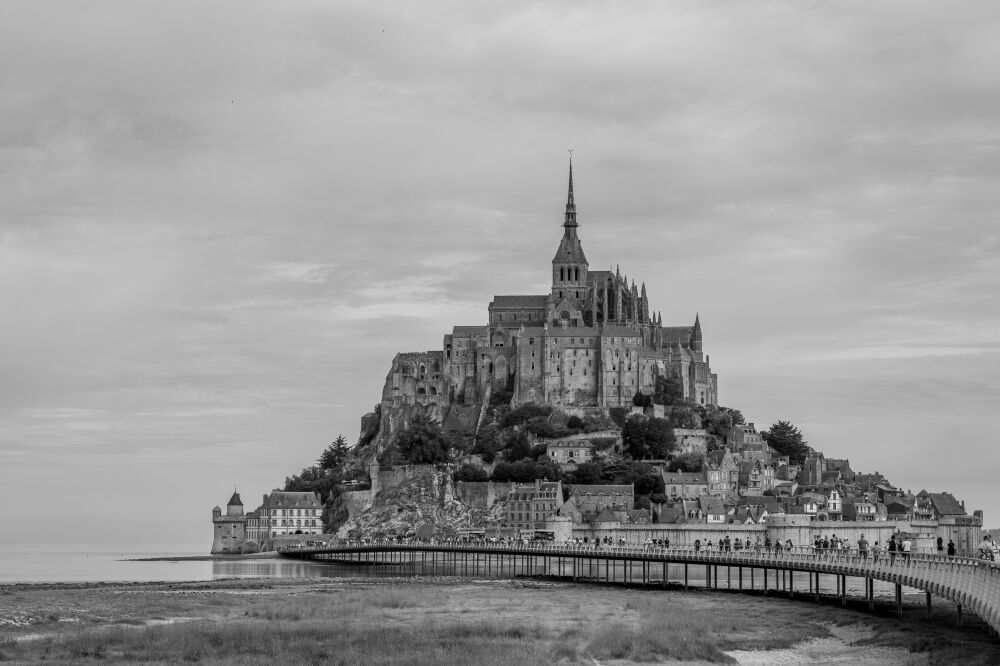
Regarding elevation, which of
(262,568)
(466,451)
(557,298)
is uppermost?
(557,298)

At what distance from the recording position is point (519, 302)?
194 metres

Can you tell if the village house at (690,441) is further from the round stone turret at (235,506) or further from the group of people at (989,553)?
the group of people at (989,553)

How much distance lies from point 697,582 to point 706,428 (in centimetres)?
7789

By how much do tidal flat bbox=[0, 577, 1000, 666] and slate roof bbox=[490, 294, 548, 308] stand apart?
370 feet

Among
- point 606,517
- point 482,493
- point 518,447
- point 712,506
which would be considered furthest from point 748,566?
point 518,447

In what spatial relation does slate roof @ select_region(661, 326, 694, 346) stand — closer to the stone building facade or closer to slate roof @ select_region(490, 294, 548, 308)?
slate roof @ select_region(490, 294, 548, 308)

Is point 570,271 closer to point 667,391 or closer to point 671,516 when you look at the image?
point 667,391

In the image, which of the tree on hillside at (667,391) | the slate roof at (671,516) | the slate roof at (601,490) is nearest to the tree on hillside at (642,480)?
the slate roof at (601,490)

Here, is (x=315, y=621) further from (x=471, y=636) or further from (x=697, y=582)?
A: (x=697, y=582)

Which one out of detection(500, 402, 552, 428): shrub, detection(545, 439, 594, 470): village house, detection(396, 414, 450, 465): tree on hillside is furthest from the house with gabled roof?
detection(396, 414, 450, 465): tree on hillside

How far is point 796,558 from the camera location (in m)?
79.2

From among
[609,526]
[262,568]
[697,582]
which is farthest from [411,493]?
[697,582]

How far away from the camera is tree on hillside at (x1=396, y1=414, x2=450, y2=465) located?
563 ft

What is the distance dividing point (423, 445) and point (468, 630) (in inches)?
4507
